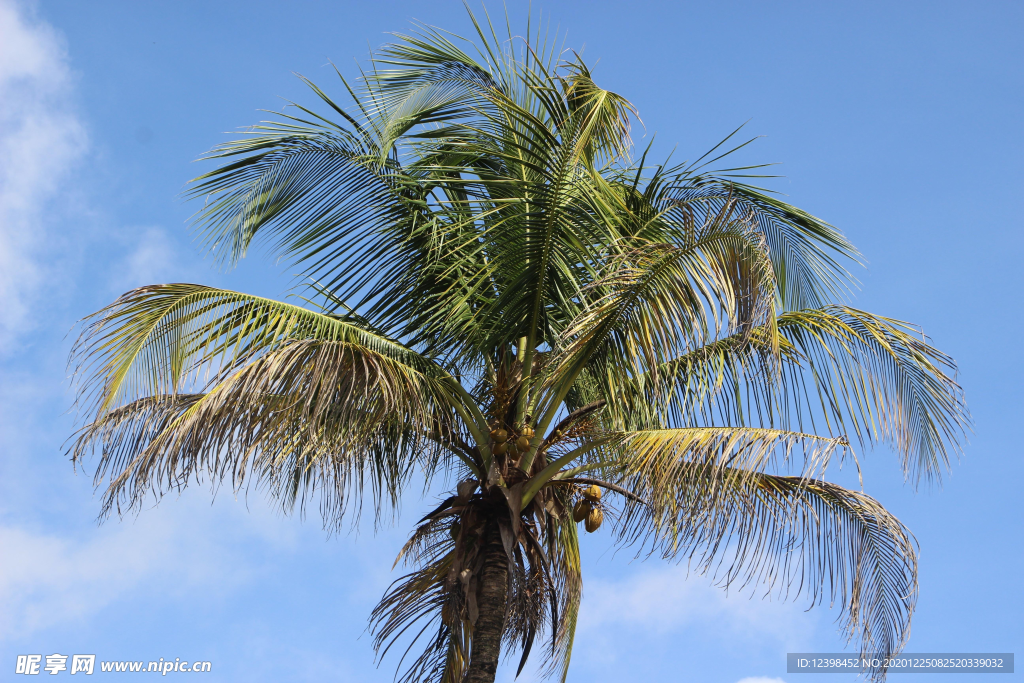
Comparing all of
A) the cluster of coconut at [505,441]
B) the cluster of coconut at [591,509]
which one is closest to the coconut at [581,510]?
the cluster of coconut at [591,509]

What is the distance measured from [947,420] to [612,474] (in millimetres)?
2357

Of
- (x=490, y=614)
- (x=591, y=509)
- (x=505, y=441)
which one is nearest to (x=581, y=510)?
(x=591, y=509)

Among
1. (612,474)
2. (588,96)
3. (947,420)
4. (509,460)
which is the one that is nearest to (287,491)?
(509,460)

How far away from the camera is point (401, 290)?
720 centimetres

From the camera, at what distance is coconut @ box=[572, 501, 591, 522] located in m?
6.86

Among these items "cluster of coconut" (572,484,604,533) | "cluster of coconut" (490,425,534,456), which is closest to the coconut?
"cluster of coconut" (572,484,604,533)

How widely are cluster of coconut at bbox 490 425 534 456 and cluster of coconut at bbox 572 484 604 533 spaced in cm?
65

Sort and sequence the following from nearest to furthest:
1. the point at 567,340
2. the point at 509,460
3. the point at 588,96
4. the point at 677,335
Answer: the point at 677,335 < the point at 567,340 < the point at 509,460 < the point at 588,96

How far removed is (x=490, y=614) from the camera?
6441 millimetres

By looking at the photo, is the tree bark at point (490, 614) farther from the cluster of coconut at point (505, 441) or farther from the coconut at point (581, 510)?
the coconut at point (581, 510)

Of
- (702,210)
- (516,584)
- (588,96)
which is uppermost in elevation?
(588,96)

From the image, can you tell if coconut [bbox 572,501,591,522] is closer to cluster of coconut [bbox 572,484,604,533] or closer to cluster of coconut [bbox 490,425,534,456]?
cluster of coconut [bbox 572,484,604,533]

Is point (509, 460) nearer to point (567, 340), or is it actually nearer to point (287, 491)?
point (567, 340)

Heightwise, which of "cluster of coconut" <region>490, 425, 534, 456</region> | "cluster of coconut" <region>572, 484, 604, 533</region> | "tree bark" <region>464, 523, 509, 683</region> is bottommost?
"tree bark" <region>464, 523, 509, 683</region>
